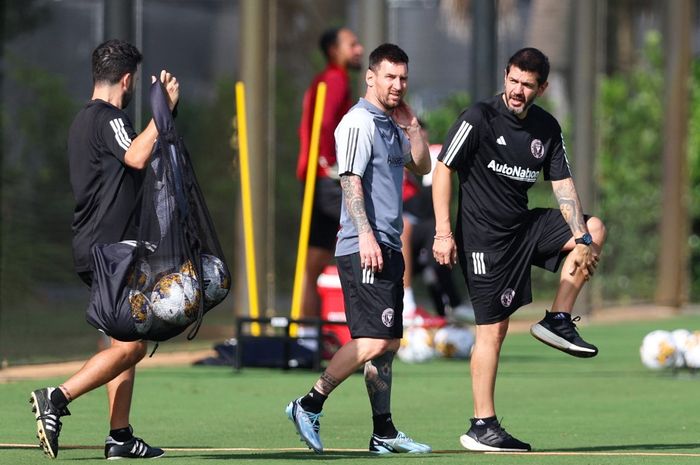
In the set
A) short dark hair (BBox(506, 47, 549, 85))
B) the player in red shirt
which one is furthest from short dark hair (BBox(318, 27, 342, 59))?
short dark hair (BBox(506, 47, 549, 85))

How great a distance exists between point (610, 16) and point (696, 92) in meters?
2.47

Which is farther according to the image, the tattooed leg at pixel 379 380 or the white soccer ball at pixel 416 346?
the white soccer ball at pixel 416 346

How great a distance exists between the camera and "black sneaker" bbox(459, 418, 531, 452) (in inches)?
343

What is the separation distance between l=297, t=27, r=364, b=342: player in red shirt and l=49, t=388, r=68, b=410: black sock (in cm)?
611

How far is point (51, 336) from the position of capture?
14055mm

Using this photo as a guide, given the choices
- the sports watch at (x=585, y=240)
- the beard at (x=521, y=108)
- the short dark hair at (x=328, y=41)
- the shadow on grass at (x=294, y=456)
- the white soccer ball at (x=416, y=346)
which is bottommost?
the white soccer ball at (x=416, y=346)

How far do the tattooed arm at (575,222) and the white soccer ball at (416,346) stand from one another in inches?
228

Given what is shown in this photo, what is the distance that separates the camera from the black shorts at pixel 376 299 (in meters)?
8.51

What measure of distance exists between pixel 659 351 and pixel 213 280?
20.5 feet

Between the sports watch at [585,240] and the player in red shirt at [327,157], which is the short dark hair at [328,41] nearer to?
the player in red shirt at [327,157]

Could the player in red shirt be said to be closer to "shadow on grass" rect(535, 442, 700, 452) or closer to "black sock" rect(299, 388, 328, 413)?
"shadow on grass" rect(535, 442, 700, 452)

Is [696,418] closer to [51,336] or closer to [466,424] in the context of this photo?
[466,424]

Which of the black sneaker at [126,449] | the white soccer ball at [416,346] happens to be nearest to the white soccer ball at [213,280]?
the black sneaker at [126,449]

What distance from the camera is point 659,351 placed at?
13312 mm
